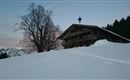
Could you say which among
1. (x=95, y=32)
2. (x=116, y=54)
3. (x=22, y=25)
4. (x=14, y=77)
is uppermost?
(x=22, y=25)

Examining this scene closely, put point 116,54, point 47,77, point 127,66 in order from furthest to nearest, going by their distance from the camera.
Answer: point 116,54, point 127,66, point 47,77

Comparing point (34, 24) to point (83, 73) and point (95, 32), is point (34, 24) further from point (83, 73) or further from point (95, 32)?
point (83, 73)

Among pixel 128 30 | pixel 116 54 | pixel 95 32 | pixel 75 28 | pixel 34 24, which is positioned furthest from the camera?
pixel 128 30

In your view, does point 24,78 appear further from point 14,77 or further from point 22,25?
point 22,25

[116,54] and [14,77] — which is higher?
[116,54]

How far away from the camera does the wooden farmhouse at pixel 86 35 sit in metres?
17.7

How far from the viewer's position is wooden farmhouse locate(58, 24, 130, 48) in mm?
17719

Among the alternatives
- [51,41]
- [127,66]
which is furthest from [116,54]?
[51,41]

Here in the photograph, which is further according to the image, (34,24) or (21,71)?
(34,24)

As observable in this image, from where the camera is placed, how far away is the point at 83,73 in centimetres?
284

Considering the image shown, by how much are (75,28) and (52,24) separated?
10041mm

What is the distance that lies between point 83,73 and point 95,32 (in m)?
15.2

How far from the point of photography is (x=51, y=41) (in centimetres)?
3102

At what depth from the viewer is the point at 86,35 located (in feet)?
66.5
